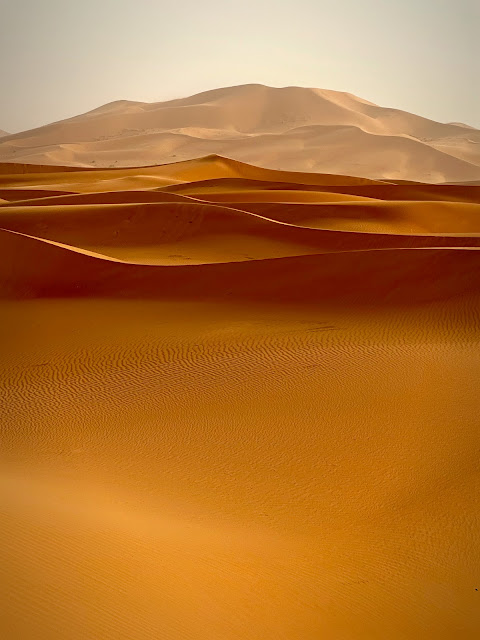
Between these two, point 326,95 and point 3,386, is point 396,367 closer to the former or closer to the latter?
point 3,386

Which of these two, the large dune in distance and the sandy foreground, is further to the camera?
the large dune in distance

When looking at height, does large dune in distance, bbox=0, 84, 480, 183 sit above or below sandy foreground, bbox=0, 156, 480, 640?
above

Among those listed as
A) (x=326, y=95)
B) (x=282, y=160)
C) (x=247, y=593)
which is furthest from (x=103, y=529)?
(x=326, y=95)

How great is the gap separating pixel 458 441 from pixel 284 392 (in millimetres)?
1574

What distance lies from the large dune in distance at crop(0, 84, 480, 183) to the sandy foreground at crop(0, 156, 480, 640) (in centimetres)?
3930

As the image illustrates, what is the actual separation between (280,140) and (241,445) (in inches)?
2230

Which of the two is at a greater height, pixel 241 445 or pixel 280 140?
pixel 280 140

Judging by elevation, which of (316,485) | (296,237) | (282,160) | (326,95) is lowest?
(316,485)

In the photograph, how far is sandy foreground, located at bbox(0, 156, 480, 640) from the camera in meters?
3.08

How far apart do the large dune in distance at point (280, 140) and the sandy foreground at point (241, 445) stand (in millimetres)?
39300

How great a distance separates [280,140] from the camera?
59594 millimetres

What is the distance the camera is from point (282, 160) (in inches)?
2046

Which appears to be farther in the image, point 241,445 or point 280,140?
point 280,140

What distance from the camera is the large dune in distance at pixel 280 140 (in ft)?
168
